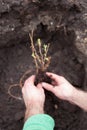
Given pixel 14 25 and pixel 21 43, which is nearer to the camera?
pixel 14 25

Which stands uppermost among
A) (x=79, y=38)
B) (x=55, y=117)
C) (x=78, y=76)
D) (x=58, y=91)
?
(x=79, y=38)

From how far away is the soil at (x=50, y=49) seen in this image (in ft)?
6.29

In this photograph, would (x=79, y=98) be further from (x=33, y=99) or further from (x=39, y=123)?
(x=39, y=123)

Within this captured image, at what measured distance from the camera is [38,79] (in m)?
1.77

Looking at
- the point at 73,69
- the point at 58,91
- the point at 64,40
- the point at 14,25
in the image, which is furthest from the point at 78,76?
the point at 14,25

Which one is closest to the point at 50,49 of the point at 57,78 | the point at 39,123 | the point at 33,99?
the point at 57,78

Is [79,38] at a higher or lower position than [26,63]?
higher

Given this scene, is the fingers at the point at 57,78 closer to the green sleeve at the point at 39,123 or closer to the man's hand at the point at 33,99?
the man's hand at the point at 33,99

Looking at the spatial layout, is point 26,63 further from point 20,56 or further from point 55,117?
point 55,117

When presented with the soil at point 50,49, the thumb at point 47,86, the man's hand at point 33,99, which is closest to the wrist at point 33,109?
the man's hand at point 33,99

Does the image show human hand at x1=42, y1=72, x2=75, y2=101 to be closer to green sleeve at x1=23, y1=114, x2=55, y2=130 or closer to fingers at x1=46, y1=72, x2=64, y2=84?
fingers at x1=46, y1=72, x2=64, y2=84

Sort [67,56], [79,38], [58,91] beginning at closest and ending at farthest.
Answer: [58,91] → [79,38] → [67,56]

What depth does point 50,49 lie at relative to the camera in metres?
2.05

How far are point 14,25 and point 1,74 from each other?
1.08 ft
